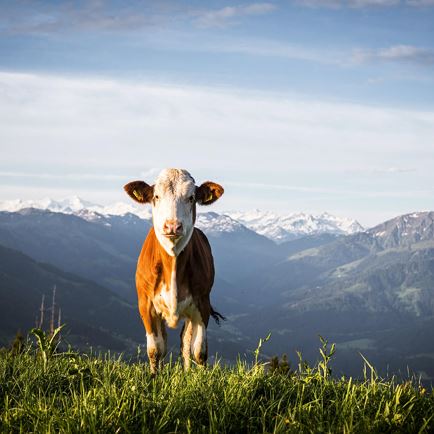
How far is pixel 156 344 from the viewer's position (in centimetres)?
1041

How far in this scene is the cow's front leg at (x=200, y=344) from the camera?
10633 mm

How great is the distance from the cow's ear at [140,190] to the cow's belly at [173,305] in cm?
167

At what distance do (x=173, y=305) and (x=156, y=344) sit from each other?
88cm

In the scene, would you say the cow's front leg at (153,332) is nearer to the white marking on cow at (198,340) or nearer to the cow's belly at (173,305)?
the cow's belly at (173,305)

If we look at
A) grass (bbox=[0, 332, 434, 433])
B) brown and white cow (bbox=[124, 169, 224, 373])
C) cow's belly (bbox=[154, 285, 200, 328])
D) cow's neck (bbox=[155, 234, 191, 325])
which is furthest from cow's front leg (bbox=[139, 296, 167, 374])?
grass (bbox=[0, 332, 434, 433])

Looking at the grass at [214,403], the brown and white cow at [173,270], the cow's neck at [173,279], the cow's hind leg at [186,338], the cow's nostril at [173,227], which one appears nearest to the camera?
the grass at [214,403]

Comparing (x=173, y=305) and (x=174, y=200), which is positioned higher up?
(x=174, y=200)

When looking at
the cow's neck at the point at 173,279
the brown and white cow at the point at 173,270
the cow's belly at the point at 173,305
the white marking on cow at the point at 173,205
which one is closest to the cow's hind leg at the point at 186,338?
the brown and white cow at the point at 173,270

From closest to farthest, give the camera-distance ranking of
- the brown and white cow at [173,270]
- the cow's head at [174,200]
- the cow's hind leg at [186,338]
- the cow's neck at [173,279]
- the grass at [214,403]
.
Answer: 1. the grass at [214,403]
2. the cow's head at [174,200]
3. the brown and white cow at [173,270]
4. the cow's neck at [173,279]
5. the cow's hind leg at [186,338]

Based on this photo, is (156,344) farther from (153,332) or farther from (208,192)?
(208,192)

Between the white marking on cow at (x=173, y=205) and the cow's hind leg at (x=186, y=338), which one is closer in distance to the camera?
the white marking on cow at (x=173, y=205)

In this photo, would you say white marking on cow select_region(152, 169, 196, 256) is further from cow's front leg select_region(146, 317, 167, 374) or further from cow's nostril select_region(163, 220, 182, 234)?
cow's front leg select_region(146, 317, 167, 374)

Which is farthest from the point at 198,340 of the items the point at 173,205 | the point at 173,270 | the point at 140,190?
the point at 140,190

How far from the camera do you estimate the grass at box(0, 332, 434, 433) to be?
546 centimetres
